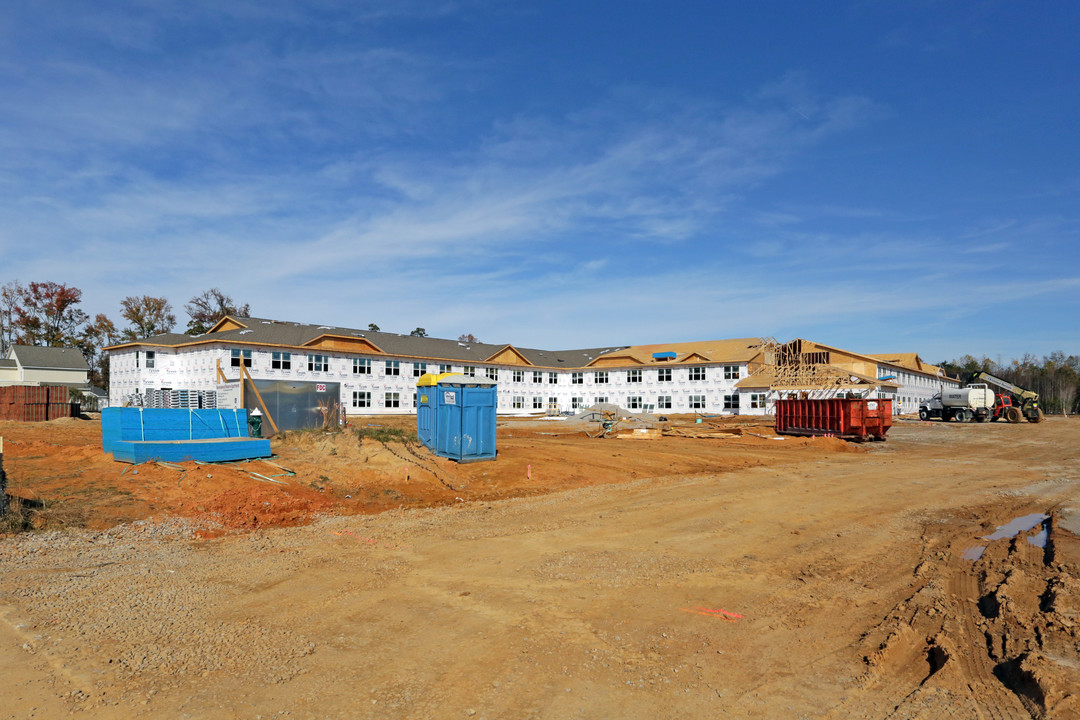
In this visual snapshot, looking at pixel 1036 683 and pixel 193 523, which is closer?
pixel 1036 683

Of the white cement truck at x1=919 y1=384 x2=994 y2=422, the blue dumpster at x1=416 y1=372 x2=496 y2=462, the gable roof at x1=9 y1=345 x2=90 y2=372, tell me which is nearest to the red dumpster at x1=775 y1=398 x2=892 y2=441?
the blue dumpster at x1=416 y1=372 x2=496 y2=462

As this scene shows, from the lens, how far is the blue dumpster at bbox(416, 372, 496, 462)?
18469mm

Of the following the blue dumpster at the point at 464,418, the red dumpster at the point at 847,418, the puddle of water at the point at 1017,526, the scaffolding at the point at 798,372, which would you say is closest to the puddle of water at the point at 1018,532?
the puddle of water at the point at 1017,526

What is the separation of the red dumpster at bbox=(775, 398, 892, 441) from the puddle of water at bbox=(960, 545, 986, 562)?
74.8 feet

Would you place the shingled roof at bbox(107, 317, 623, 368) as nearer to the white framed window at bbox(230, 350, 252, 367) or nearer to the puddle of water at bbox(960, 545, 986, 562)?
the white framed window at bbox(230, 350, 252, 367)

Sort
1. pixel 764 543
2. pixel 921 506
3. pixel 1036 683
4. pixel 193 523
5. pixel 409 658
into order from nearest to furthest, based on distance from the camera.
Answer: pixel 1036 683 → pixel 409 658 → pixel 764 543 → pixel 193 523 → pixel 921 506

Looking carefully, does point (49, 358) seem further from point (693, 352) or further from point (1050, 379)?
point (1050, 379)

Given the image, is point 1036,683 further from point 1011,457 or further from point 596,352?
point 596,352

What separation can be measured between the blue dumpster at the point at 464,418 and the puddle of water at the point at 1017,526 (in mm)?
12220

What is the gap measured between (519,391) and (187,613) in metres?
56.1

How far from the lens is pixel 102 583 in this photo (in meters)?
7.64

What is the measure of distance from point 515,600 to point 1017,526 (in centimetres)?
1033

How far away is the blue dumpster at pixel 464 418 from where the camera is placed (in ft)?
60.6

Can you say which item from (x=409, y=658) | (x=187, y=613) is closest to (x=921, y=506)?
(x=409, y=658)
